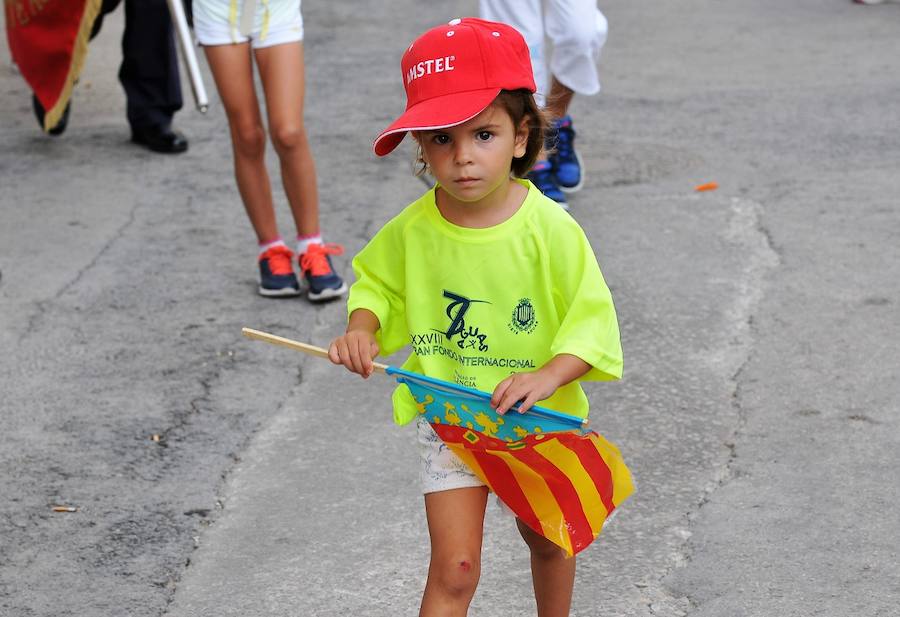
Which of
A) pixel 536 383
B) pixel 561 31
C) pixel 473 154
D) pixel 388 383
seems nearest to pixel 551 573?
pixel 536 383

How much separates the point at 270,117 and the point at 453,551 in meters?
2.83

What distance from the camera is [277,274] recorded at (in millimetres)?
5188

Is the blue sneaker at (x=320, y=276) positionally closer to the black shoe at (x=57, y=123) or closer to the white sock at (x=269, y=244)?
the white sock at (x=269, y=244)

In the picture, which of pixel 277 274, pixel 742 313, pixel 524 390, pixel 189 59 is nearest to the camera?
A: pixel 524 390

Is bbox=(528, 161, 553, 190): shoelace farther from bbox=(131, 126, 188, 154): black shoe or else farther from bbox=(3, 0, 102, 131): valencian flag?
bbox=(3, 0, 102, 131): valencian flag

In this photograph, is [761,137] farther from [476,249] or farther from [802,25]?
[476,249]

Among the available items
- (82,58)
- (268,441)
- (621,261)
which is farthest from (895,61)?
(268,441)

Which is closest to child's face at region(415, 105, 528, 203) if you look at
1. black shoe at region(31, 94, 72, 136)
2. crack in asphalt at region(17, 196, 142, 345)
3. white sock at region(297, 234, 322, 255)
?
white sock at region(297, 234, 322, 255)

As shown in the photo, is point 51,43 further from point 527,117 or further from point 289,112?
point 527,117

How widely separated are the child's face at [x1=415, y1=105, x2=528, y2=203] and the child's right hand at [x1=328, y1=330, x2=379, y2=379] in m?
0.33

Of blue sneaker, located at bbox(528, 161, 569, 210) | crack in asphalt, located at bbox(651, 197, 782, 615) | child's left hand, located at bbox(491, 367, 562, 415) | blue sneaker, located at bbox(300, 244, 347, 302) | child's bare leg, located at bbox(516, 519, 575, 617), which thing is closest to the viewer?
child's left hand, located at bbox(491, 367, 562, 415)

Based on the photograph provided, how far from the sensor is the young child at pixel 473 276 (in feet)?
8.13

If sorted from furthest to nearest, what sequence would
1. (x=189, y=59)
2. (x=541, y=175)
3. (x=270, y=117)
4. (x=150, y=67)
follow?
(x=150, y=67), (x=541, y=175), (x=189, y=59), (x=270, y=117)

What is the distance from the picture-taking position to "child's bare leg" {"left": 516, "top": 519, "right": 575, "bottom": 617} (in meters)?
2.75
